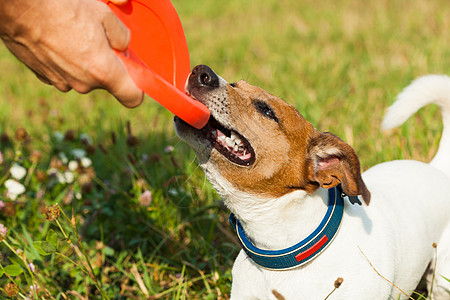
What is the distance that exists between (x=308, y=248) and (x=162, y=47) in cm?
129

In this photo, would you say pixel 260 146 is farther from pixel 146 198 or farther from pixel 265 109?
pixel 146 198

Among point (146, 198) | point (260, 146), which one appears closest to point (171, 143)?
point (146, 198)

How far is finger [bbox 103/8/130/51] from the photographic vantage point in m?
1.94

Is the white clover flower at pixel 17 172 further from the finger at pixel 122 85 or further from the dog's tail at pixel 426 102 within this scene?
the dog's tail at pixel 426 102

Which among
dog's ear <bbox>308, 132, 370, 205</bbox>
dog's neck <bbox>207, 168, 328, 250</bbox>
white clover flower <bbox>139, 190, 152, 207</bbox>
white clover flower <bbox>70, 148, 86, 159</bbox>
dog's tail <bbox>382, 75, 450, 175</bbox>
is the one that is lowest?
white clover flower <bbox>70, 148, 86, 159</bbox>

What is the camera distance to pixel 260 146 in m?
2.58

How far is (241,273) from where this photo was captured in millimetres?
2713

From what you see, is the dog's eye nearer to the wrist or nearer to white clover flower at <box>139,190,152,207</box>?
white clover flower at <box>139,190,152,207</box>

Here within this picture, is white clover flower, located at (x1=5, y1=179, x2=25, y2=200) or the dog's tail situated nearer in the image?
the dog's tail

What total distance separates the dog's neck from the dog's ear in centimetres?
11

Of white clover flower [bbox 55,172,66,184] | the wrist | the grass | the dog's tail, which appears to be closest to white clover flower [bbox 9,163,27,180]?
the grass

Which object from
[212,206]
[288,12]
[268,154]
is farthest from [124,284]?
[288,12]

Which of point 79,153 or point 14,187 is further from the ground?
point 79,153

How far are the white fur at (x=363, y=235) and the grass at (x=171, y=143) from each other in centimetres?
64
